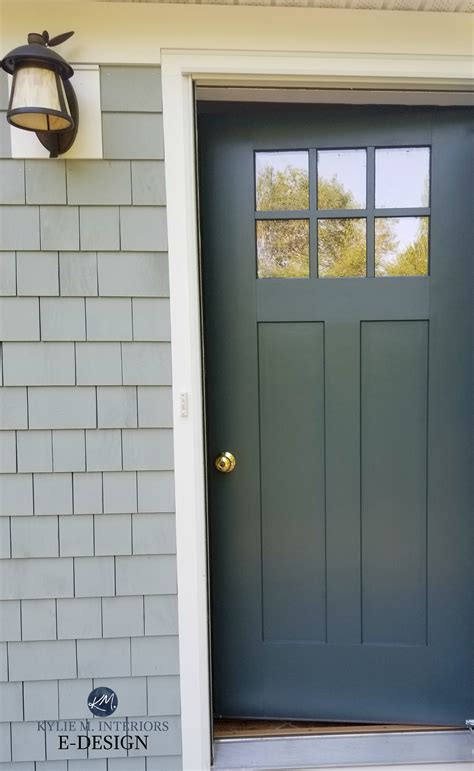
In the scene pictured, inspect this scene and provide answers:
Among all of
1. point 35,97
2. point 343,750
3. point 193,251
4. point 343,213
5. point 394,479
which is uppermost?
point 35,97

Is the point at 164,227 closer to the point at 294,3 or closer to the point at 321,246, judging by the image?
the point at 321,246

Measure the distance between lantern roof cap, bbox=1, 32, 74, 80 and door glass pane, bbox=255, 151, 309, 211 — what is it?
64 cm

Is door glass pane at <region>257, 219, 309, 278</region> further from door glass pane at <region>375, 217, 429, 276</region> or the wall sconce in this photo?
the wall sconce

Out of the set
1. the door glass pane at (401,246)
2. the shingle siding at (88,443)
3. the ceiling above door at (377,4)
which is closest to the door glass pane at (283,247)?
the door glass pane at (401,246)

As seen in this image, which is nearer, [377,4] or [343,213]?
[377,4]

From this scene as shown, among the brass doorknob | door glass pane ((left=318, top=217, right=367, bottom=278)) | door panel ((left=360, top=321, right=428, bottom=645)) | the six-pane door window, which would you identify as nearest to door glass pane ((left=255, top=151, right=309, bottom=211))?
the six-pane door window

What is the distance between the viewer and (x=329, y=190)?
158 cm

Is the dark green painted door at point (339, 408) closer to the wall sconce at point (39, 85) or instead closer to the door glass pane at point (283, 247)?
the door glass pane at point (283, 247)

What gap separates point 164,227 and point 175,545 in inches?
40.2

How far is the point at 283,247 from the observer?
62.6 inches

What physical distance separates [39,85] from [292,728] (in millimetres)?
2222

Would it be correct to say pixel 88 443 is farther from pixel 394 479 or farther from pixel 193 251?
pixel 394 479

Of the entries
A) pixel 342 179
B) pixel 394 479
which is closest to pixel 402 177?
pixel 342 179

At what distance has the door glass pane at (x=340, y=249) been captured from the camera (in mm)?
1588
